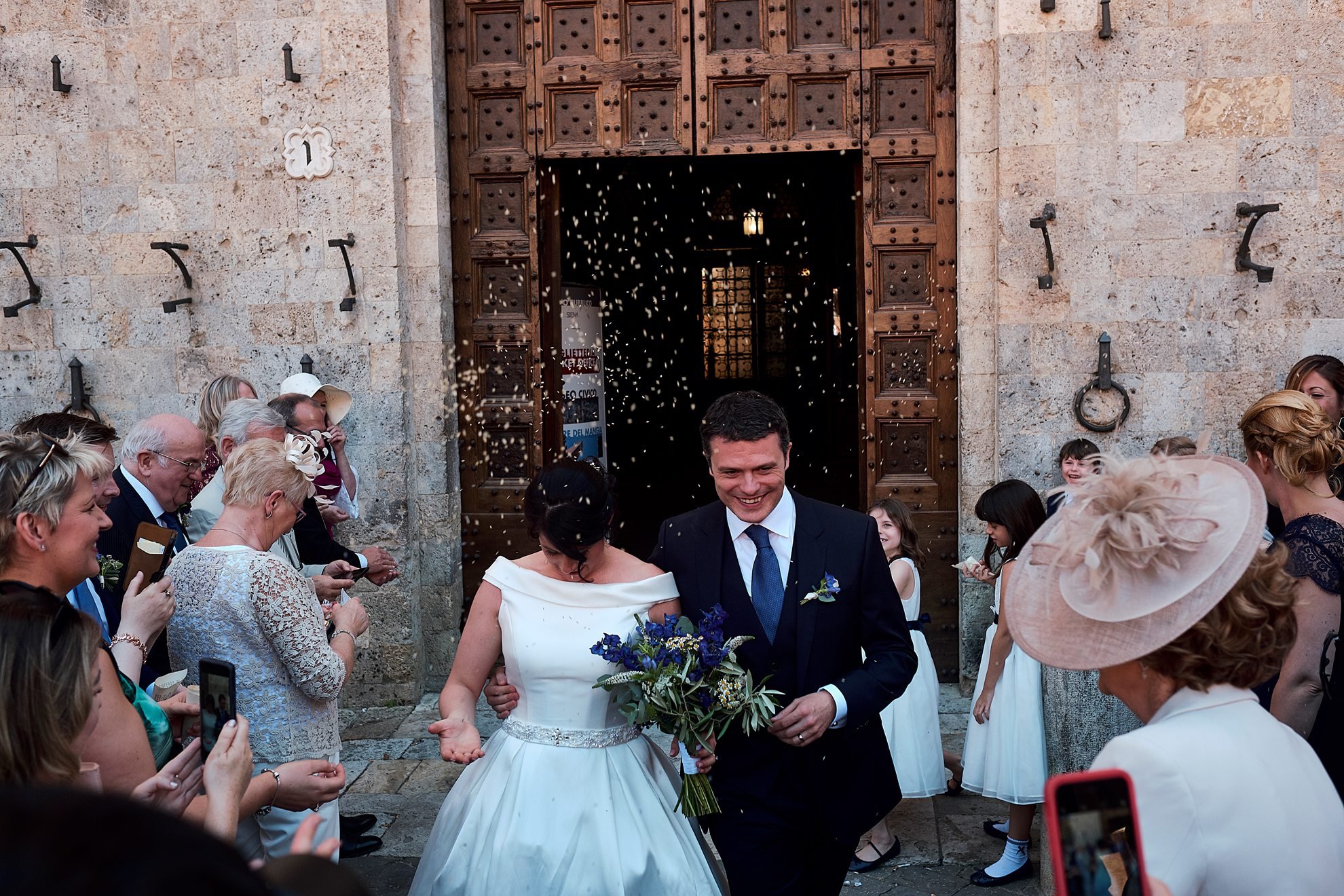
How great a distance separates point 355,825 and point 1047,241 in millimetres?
4720

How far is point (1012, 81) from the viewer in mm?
6406

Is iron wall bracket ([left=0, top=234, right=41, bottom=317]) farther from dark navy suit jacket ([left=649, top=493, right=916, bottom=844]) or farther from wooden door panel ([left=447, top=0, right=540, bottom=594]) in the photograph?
dark navy suit jacket ([left=649, top=493, right=916, bottom=844])

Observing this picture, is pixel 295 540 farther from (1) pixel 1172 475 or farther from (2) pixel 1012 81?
(2) pixel 1012 81

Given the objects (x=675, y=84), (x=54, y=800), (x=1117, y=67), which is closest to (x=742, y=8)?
(x=675, y=84)

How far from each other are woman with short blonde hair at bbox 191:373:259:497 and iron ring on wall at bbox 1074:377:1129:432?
453 cm

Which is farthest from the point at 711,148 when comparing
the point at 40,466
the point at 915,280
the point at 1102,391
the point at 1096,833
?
the point at 1096,833

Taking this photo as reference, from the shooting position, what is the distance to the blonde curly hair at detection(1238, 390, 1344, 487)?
3.18 metres

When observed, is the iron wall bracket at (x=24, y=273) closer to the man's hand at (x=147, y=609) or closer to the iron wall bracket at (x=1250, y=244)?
the man's hand at (x=147, y=609)

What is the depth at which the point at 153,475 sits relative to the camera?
13.9ft

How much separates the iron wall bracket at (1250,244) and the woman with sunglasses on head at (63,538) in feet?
18.3

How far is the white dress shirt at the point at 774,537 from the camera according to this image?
3324 mm

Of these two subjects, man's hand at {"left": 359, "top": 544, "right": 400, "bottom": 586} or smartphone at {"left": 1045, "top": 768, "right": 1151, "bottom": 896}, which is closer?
smartphone at {"left": 1045, "top": 768, "right": 1151, "bottom": 896}

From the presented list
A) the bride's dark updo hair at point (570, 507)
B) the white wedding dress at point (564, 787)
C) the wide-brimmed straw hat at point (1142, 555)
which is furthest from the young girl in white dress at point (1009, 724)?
the wide-brimmed straw hat at point (1142, 555)

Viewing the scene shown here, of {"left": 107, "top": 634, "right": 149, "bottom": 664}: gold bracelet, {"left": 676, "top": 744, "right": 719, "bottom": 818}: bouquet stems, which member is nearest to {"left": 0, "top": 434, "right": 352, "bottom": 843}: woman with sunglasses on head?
{"left": 107, "top": 634, "right": 149, "bottom": 664}: gold bracelet
